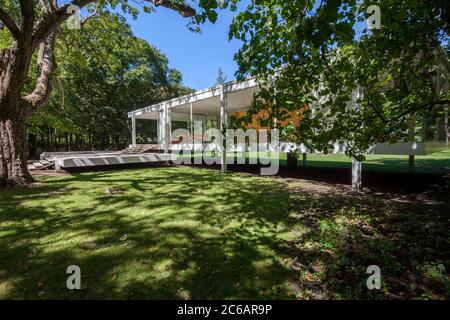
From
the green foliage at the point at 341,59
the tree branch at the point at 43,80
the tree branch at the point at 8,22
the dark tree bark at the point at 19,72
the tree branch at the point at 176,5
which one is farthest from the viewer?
the tree branch at the point at 43,80

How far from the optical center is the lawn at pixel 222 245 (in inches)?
111

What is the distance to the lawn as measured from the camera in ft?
9.25

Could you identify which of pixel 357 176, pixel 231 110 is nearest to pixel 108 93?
pixel 231 110

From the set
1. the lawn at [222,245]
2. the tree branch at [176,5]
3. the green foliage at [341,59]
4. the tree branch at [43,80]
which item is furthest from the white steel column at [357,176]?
the tree branch at [43,80]

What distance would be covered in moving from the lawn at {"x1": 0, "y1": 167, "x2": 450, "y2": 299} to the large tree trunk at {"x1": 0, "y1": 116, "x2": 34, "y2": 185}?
978 millimetres

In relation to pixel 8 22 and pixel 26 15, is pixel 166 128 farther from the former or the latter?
pixel 8 22

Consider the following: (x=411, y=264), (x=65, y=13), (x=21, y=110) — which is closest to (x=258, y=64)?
(x=411, y=264)

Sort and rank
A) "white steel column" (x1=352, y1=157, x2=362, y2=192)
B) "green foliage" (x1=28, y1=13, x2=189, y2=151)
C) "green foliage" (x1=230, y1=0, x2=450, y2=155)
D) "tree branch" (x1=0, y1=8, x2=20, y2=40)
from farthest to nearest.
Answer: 1. "green foliage" (x1=28, y1=13, x2=189, y2=151)
2. "white steel column" (x1=352, y1=157, x2=362, y2=192)
3. "tree branch" (x1=0, y1=8, x2=20, y2=40)
4. "green foliage" (x1=230, y1=0, x2=450, y2=155)

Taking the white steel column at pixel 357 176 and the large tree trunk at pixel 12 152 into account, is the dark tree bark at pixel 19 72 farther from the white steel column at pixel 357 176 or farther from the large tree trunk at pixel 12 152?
the white steel column at pixel 357 176

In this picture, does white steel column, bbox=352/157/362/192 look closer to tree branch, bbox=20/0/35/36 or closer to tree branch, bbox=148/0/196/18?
tree branch, bbox=148/0/196/18

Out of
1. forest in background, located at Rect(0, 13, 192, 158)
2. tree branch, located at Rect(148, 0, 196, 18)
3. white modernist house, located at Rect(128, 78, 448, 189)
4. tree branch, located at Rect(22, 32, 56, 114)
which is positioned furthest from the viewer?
forest in background, located at Rect(0, 13, 192, 158)

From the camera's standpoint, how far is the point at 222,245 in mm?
3822

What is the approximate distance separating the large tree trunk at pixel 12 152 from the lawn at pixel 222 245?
98cm

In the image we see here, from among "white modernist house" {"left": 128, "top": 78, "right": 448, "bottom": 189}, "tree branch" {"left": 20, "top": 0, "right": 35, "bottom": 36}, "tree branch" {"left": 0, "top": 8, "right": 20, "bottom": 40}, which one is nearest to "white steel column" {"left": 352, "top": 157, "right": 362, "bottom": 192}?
"white modernist house" {"left": 128, "top": 78, "right": 448, "bottom": 189}
